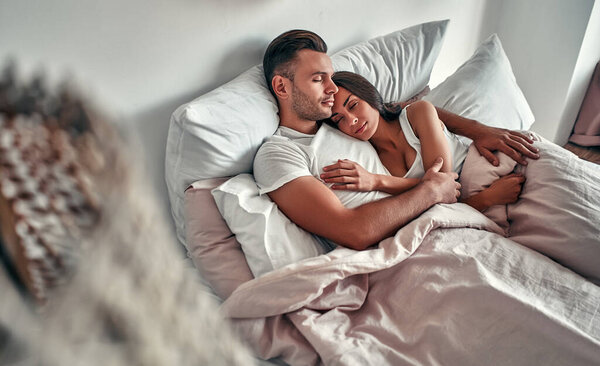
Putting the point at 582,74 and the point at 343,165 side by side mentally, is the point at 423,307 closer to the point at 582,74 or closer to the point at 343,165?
the point at 343,165

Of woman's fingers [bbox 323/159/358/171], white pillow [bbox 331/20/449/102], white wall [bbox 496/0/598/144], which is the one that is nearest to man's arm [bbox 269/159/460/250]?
woman's fingers [bbox 323/159/358/171]

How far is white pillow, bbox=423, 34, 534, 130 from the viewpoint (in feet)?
4.89

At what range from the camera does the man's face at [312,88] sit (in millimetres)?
1220

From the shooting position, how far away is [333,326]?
31.8 inches

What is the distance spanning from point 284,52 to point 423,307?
83 cm

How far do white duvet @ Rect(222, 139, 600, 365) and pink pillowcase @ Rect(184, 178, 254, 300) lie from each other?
0.13m

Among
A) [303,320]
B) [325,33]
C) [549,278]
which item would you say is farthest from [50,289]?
[325,33]

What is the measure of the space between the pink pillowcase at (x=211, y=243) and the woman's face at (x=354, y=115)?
19.1 inches

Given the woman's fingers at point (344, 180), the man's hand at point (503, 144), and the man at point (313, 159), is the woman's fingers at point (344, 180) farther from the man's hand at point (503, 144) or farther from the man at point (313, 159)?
the man's hand at point (503, 144)

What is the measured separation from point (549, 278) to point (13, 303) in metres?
0.98

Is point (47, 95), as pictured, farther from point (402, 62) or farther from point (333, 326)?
point (402, 62)

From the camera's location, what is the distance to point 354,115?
1.27 metres

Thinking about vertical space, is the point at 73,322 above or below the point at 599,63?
above

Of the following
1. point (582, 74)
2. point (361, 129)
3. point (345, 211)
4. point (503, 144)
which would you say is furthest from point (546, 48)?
point (345, 211)
